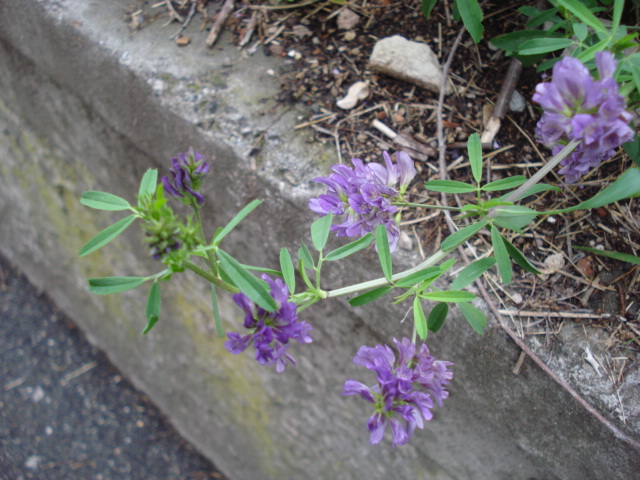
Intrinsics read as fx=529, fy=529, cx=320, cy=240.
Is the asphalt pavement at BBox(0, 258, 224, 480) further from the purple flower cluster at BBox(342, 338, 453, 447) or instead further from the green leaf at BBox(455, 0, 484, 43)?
the green leaf at BBox(455, 0, 484, 43)

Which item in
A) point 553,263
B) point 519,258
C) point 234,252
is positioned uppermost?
point 519,258

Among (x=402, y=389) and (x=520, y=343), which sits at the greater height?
(x=402, y=389)

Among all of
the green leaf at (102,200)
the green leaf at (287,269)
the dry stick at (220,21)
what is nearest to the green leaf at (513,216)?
the green leaf at (287,269)

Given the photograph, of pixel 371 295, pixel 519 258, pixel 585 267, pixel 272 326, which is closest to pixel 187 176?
pixel 272 326

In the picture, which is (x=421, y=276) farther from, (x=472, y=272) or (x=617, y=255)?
(x=617, y=255)

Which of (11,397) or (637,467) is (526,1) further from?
(11,397)

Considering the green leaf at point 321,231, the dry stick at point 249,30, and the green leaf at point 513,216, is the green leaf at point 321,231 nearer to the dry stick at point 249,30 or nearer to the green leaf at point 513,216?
the green leaf at point 513,216

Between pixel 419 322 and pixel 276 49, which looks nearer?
pixel 419 322
